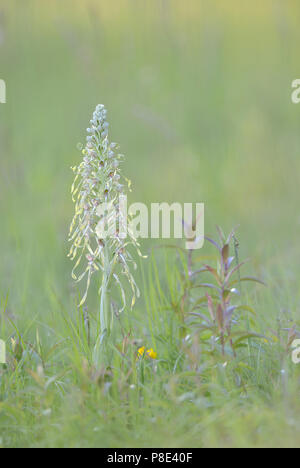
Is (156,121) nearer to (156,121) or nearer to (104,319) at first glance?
(156,121)

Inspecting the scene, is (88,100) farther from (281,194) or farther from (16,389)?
(16,389)

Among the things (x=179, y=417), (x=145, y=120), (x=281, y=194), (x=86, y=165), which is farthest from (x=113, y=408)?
(x=145, y=120)

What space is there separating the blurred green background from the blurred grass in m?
0.02

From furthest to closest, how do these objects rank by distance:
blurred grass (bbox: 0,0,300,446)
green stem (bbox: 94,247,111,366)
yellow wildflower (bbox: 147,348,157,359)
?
blurred grass (bbox: 0,0,300,446) → yellow wildflower (bbox: 147,348,157,359) → green stem (bbox: 94,247,111,366)

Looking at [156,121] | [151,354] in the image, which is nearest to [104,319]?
[151,354]

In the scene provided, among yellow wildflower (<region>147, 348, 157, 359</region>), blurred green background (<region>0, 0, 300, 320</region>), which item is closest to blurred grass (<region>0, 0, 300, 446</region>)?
blurred green background (<region>0, 0, 300, 320</region>)

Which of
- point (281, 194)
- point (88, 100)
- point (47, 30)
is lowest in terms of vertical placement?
point (281, 194)

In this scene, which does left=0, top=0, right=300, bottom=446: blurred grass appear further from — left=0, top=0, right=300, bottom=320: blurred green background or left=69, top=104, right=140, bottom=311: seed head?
left=69, top=104, right=140, bottom=311: seed head

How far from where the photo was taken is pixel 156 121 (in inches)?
242

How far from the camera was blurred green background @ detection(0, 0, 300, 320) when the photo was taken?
497 centimetres

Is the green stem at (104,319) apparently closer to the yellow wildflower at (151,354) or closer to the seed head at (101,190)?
the seed head at (101,190)

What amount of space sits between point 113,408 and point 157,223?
2762 millimetres

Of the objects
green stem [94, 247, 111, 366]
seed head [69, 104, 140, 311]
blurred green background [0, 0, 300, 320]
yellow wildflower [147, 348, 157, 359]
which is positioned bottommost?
yellow wildflower [147, 348, 157, 359]

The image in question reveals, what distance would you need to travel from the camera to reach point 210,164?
19.5 ft
